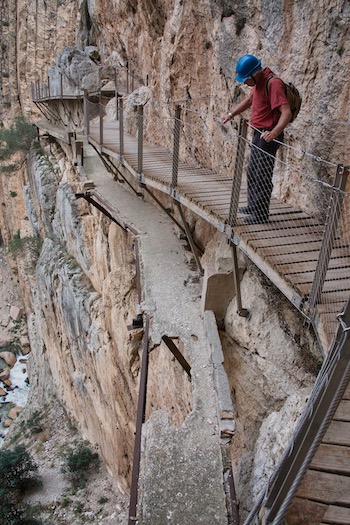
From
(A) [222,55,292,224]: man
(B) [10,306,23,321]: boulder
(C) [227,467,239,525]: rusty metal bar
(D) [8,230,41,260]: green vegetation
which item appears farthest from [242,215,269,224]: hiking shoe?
(B) [10,306,23,321]: boulder

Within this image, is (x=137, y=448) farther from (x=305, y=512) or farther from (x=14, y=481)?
(x=14, y=481)

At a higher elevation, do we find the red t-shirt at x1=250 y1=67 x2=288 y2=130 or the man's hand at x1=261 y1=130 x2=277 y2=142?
the red t-shirt at x1=250 y1=67 x2=288 y2=130

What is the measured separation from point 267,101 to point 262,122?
0.20 meters

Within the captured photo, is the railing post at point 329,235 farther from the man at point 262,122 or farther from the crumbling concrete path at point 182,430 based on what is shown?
the crumbling concrete path at point 182,430

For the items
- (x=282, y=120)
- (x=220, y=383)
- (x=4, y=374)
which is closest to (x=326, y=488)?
(x=220, y=383)

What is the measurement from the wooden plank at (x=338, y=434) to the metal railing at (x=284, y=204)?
585mm

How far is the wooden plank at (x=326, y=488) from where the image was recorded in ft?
6.59

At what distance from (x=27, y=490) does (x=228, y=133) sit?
33.6 feet

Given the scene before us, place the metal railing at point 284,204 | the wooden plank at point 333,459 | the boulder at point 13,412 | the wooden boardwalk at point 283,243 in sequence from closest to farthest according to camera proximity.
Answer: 1. the wooden plank at point 333,459
2. the metal railing at point 284,204
3. the wooden boardwalk at point 283,243
4. the boulder at point 13,412

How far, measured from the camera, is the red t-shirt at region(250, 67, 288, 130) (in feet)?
11.8

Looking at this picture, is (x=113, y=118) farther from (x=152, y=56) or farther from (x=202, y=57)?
(x=202, y=57)

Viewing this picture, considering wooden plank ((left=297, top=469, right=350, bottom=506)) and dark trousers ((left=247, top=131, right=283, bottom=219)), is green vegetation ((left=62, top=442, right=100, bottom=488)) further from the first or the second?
wooden plank ((left=297, top=469, right=350, bottom=506))

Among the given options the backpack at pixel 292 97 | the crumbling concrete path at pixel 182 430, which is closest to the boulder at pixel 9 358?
the crumbling concrete path at pixel 182 430

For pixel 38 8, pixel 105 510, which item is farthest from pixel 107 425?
pixel 38 8
